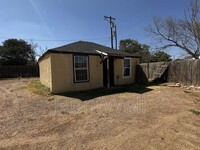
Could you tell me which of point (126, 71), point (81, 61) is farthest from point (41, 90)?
point (126, 71)

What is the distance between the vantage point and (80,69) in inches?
373

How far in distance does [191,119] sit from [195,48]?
47.3 ft

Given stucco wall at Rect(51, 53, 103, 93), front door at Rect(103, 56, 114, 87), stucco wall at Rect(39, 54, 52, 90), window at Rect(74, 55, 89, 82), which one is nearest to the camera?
stucco wall at Rect(51, 53, 103, 93)

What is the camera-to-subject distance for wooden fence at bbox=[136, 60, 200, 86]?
9.68 meters

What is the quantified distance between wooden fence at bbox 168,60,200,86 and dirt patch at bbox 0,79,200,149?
440 centimetres

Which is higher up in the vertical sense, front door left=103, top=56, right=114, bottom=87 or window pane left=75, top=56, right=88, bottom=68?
window pane left=75, top=56, right=88, bottom=68

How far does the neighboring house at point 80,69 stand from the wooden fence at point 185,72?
136 inches

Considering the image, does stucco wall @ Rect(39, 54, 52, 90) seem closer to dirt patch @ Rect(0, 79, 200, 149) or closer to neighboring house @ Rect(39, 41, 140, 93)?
neighboring house @ Rect(39, 41, 140, 93)

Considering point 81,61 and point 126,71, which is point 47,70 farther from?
point 126,71

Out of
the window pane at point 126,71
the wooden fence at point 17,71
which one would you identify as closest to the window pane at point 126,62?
the window pane at point 126,71

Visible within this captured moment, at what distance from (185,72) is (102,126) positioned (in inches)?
327

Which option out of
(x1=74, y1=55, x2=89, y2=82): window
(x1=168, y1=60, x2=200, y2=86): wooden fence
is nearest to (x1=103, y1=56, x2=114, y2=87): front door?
(x1=74, y1=55, x2=89, y2=82): window

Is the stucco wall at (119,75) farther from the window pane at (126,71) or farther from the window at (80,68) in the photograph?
the window at (80,68)

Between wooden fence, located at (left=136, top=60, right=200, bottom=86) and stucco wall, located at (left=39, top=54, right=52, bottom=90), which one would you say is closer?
stucco wall, located at (left=39, top=54, right=52, bottom=90)
